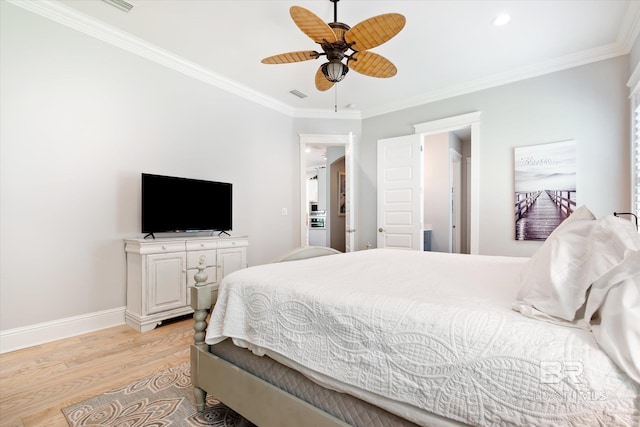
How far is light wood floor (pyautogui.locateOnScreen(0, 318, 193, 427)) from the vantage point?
1.65m

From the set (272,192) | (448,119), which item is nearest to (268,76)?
(272,192)

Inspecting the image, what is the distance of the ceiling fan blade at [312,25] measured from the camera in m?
1.83

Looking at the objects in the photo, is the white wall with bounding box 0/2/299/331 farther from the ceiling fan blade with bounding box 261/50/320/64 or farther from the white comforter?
the white comforter

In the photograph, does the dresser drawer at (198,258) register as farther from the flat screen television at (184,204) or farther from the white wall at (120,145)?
the white wall at (120,145)

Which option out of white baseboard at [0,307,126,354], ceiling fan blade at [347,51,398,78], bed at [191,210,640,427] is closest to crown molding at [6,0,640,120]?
ceiling fan blade at [347,51,398,78]

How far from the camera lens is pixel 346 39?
2090 mm

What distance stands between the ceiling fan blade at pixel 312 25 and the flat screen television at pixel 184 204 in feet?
6.60

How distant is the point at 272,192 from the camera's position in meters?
4.52

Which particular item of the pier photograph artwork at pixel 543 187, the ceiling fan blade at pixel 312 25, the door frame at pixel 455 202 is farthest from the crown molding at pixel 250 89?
the ceiling fan blade at pixel 312 25

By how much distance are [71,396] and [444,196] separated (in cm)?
524

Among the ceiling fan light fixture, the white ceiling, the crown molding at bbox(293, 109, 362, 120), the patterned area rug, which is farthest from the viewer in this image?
the crown molding at bbox(293, 109, 362, 120)

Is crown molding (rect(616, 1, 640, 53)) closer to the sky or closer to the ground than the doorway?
closer to the sky

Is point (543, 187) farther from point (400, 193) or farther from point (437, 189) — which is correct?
point (437, 189)

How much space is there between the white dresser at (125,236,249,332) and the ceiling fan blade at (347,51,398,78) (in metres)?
2.25
